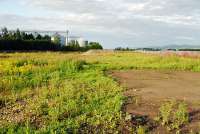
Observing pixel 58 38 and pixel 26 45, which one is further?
pixel 58 38

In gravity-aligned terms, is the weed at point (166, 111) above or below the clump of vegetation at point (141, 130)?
above

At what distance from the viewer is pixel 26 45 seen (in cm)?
6291

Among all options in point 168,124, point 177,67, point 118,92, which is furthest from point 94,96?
point 177,67

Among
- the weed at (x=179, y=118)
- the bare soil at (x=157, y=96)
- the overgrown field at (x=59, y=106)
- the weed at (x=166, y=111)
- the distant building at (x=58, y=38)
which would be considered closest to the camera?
the overgrown field at (x=59, y=106)

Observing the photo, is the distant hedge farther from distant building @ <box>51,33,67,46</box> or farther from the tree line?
distant building @ <box>51,33,67,46</box>

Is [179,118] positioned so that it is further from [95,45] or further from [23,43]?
[95,45]

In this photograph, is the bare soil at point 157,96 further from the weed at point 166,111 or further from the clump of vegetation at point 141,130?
the clump of vegetation at point 141,130

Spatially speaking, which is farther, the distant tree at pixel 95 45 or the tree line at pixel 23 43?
the distant tree at pixel 95 45

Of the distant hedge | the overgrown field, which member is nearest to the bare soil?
the overgrown field

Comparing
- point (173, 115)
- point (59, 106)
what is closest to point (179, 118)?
point (173, 115)

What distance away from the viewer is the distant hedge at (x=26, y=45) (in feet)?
198

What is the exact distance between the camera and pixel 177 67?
74.6 ft

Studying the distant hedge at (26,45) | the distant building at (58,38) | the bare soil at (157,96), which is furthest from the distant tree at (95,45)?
the bare soil at (157,96)

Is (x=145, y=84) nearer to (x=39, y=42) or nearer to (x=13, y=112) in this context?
(x=13, y=112)
